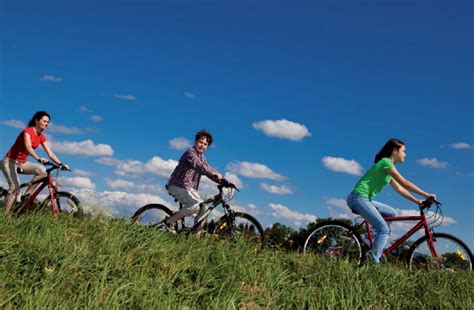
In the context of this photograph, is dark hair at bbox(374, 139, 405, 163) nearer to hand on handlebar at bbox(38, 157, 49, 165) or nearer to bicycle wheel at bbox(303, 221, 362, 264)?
bicycle wheel at bbox(303, 221, 362, 264)

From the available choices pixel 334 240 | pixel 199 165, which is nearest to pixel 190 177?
pixel 199 165

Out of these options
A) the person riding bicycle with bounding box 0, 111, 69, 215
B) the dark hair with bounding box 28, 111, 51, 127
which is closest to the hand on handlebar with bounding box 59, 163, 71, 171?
the person riding bicycle with bounding box 0, 111, 69, 215

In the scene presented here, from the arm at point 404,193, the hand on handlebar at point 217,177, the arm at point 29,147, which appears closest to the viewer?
the arm at point 404,193

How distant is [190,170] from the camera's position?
9.19 meters

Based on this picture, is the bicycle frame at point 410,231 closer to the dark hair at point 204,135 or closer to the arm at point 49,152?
the dark hair at point 204,135

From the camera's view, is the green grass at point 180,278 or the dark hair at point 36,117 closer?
the green grass at point 180,278

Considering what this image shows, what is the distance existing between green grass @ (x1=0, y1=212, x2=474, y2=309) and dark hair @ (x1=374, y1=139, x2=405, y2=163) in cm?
223

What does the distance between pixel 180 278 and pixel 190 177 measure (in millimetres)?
3937

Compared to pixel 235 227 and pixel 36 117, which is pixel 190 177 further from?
pixel 36 117

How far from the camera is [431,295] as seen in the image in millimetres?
5742

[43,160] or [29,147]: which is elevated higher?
[29,147]

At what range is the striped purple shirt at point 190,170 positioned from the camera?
905cm

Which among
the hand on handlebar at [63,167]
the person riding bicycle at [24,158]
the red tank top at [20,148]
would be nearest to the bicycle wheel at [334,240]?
the hand on handlebar at [63,167]

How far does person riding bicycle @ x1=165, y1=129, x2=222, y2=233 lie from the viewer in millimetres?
9055
